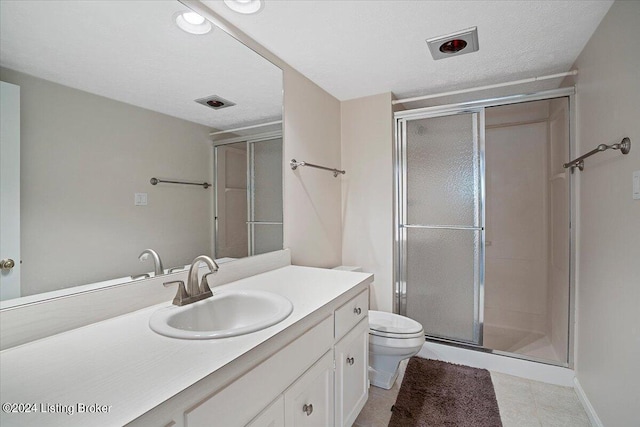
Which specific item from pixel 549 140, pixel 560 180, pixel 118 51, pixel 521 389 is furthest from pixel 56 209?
pixel 549 140

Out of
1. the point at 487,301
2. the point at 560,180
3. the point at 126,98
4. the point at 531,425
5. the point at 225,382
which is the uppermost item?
the point at 126,98

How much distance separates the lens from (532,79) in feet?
6.88

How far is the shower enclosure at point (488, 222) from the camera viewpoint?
2.25m

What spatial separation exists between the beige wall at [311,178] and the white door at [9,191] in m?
1.26

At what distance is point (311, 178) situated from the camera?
7.30 ft

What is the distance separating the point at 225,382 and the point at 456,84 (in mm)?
2475

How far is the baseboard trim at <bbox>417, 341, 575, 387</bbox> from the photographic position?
2.01m

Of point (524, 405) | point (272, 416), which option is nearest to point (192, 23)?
point (272, 416)

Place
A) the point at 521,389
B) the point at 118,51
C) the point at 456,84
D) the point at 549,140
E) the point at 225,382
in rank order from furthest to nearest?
1. the point at 549,140
2. the point at 456,84
3. the point at 521,389
4. the point at 118,51
5. the point at 225,382

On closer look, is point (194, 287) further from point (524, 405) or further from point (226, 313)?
point (524, 405)

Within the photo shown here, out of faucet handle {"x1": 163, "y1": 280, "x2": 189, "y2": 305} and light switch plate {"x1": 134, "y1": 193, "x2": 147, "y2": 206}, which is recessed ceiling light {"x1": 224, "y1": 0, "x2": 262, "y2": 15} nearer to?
light switch plate {"x1": 134, "y1": 193, "x2": 147, "y2": 206}

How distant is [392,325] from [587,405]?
1138mm

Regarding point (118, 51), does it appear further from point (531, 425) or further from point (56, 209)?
point (531, 425)

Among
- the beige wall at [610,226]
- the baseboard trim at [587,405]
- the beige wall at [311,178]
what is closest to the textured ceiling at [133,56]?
the beige wall at [311,178]
